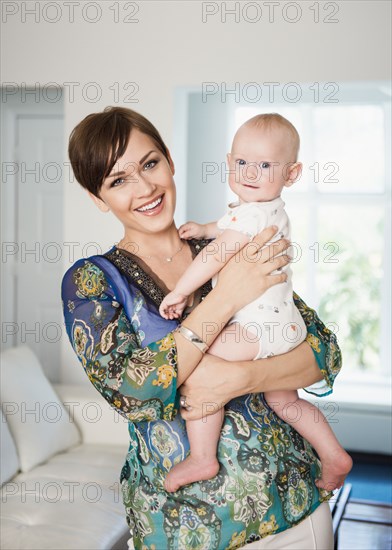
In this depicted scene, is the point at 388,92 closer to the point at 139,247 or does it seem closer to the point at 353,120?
the point at 353,120

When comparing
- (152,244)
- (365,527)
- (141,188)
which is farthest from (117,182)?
(365,527)

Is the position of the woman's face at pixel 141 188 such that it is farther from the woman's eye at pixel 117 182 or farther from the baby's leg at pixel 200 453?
the baby's leg at pixel 200 453

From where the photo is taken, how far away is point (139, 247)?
1551 millimetres

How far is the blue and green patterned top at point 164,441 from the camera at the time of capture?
1331 millimetres

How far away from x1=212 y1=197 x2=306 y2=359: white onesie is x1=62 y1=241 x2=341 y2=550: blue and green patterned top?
125mm

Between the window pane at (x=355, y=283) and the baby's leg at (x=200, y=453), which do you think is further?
the window pane at (x=355, y=283)

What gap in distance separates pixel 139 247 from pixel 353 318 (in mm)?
3895

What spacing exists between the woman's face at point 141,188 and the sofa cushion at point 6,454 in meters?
1.77

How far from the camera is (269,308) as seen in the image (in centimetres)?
148

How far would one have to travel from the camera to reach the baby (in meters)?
1.40

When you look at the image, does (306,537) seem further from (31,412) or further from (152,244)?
(31,412)

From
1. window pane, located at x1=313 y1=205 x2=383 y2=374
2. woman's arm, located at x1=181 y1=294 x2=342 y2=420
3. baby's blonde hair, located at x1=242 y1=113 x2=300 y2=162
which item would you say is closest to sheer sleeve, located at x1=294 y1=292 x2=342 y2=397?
woman's arm, located at x1=181 y1=294 x2=342 y2=420

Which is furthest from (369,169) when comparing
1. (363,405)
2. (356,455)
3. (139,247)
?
(139,247)

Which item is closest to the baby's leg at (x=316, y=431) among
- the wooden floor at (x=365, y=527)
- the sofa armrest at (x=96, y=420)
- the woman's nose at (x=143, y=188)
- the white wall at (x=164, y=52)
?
the woman's nose at (x=143, y=188)
